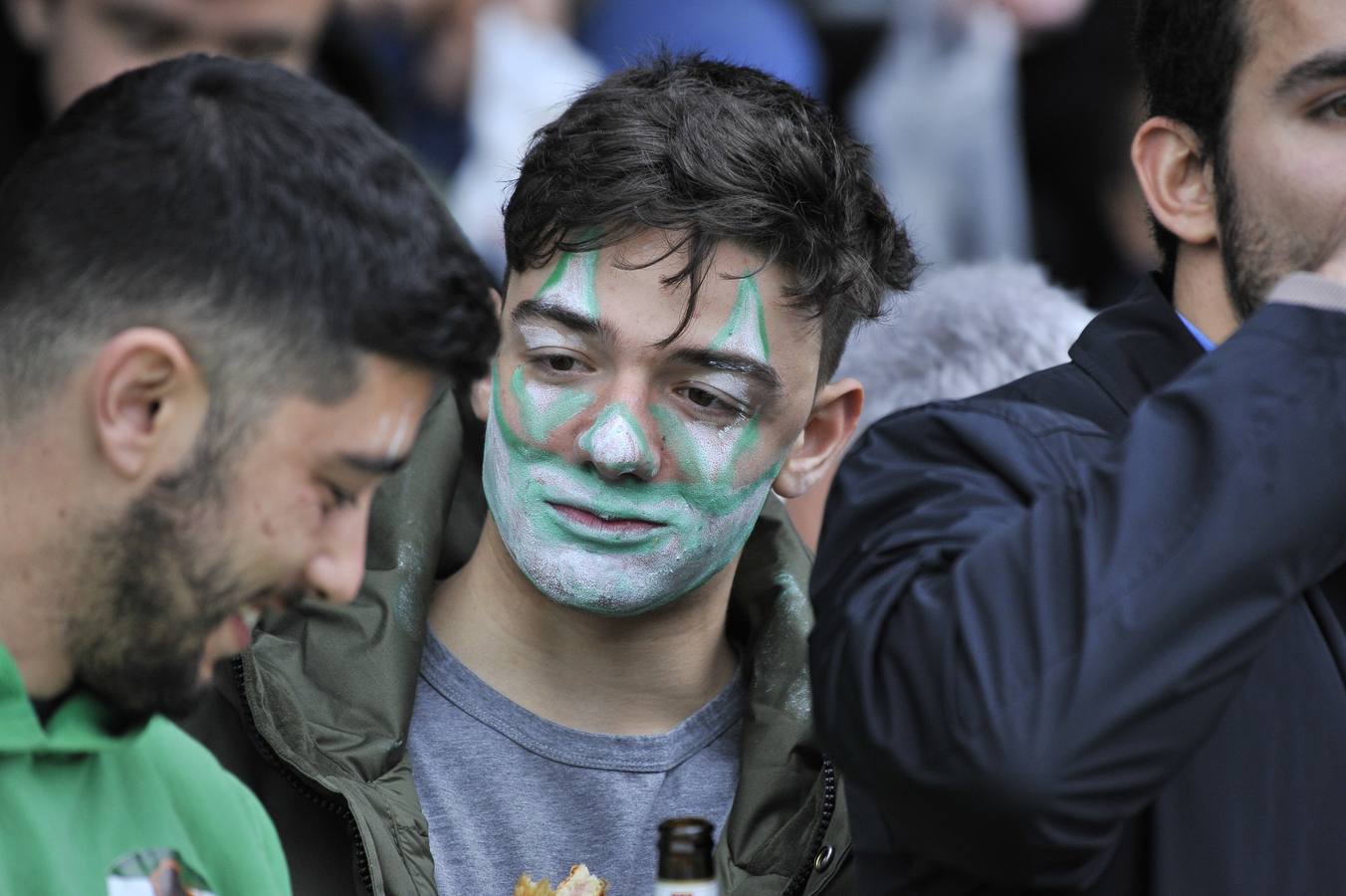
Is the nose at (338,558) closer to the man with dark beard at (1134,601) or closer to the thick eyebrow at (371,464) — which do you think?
the thick eyebrow at (371,464)

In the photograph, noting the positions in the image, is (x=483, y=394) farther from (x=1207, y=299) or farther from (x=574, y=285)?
(x=1207, y=299)

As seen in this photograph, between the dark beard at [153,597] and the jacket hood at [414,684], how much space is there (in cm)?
70

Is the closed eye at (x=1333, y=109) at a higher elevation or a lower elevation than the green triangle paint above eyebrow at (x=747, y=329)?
higher

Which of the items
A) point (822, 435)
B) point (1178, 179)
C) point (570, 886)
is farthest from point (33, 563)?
point (822, 435)

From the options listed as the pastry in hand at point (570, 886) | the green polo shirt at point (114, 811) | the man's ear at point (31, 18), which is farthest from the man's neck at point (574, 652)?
the man's ear at point (31, 18)

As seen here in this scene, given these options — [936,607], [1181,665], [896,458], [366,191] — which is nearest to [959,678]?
[936,607]

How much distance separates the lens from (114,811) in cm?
206

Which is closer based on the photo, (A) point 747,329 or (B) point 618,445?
(B) point 618,445

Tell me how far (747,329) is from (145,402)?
1.23 metres

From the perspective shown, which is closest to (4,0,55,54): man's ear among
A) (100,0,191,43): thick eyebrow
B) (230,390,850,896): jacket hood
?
(100,0,191,43): thick eyebrow

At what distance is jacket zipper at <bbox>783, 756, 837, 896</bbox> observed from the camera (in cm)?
280

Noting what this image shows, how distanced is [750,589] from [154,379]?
1.54 m

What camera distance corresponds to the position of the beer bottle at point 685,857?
220 cm

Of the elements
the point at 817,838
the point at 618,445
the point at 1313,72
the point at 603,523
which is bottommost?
the point at 817,838
